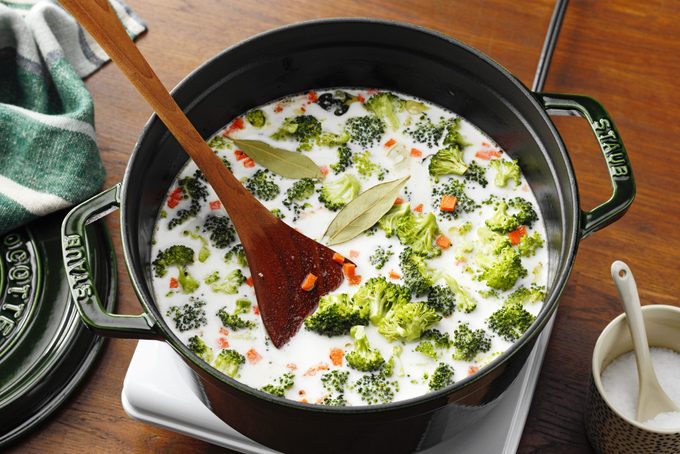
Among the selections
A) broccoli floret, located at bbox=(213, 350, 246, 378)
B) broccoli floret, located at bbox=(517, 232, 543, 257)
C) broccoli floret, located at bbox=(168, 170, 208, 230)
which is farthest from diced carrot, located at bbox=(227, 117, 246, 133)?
broccoli floret, located at bbox=(517, 232, 543, 257)

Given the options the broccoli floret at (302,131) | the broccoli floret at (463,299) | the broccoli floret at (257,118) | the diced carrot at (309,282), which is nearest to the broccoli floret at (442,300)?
the broccoli floret at (463,299)

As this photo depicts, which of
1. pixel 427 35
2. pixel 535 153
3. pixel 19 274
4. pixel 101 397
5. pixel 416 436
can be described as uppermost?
pixel 427 35

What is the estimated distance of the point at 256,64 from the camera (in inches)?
72.5

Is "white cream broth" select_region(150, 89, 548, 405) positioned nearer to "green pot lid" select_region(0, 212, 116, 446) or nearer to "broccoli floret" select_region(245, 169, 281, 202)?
"broccoli floret" select_region(245, 169, 281, 202)

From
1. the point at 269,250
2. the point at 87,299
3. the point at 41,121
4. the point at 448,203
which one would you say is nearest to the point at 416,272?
the point at 448,203

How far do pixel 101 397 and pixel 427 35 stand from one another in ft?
3.33

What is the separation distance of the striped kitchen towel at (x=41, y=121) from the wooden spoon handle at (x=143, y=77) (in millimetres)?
523

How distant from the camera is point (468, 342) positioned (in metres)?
1.62

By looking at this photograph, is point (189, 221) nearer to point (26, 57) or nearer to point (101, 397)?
point (101, 397)

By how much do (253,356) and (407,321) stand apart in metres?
0.29

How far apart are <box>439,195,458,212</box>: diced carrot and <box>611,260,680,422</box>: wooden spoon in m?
0.33

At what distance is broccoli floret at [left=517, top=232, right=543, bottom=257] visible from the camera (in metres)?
1.73

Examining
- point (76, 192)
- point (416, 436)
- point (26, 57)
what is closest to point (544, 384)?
point (416, 436)

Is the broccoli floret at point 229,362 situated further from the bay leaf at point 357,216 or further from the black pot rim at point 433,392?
the bay leaf at point 357,216
